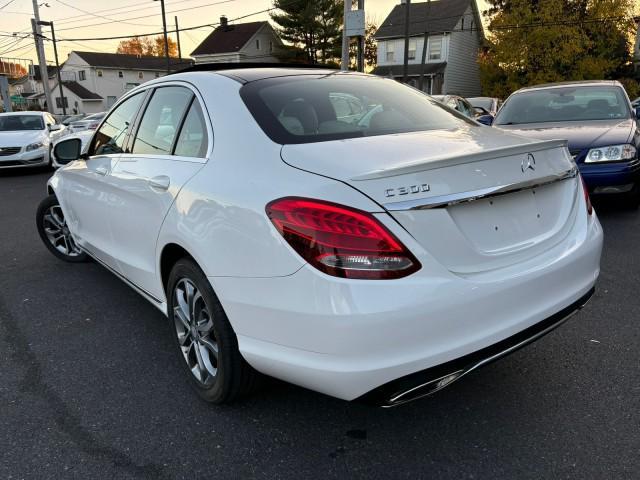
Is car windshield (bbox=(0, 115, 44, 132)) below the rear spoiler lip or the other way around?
below

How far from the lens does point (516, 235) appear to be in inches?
81.0

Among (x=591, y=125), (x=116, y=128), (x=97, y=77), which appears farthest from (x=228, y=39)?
(x=116, y=128)

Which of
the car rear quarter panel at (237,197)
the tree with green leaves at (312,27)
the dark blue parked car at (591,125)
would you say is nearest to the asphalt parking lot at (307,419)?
the car rear quarter panel at (237,197)

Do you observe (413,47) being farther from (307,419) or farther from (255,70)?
(307,419)

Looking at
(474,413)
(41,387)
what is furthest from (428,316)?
(41,387)

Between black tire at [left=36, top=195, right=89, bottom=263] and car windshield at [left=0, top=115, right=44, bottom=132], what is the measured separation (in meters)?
9.72

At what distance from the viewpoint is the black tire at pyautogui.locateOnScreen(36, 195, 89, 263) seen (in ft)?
15.9

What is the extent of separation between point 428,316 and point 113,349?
2.25 m

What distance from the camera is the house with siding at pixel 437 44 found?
33941 millimetres

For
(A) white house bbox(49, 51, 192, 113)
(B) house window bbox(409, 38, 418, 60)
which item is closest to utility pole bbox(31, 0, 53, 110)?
(B) house window bbox(409, 38, 418, 60)

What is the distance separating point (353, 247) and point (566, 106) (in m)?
6.16

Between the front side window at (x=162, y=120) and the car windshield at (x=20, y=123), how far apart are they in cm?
1197

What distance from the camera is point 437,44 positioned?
34312mm

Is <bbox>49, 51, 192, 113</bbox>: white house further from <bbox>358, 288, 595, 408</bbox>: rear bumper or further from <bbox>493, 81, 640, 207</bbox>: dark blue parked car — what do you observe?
<bbox>358, 288, 595, 408</bbox>: rear bumper
